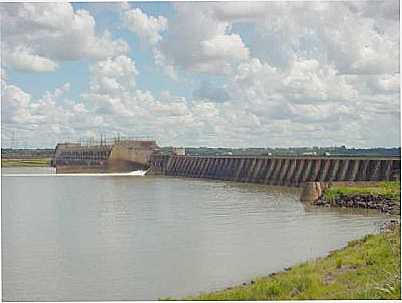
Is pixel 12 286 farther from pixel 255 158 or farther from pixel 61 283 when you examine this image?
pixel 255 158

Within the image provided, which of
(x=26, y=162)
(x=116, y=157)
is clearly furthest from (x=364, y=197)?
(x=26, y=162)

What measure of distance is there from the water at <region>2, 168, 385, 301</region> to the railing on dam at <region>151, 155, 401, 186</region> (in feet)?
24.1

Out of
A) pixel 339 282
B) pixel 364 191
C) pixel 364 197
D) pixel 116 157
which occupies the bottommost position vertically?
pixel 339 282

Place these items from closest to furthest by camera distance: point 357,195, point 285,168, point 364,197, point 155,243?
point 155,243 < point 364,197 < point 357,195 < point 285,168

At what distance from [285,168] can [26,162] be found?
5706 cm

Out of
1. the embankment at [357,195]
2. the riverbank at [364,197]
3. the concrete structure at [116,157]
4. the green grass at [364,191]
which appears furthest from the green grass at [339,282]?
the concrete structure at [116,157]

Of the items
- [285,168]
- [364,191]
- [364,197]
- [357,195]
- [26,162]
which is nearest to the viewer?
[364,197]

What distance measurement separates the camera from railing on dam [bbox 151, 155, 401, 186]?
3662 centimetres

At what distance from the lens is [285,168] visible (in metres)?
45.8

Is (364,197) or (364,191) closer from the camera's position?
(364,197)

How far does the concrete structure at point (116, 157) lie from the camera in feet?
233

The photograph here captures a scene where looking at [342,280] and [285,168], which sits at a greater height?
[285,168]

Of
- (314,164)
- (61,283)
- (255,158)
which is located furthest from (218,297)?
(255,158)

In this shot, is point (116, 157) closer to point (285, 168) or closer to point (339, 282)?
point (285, 168)
